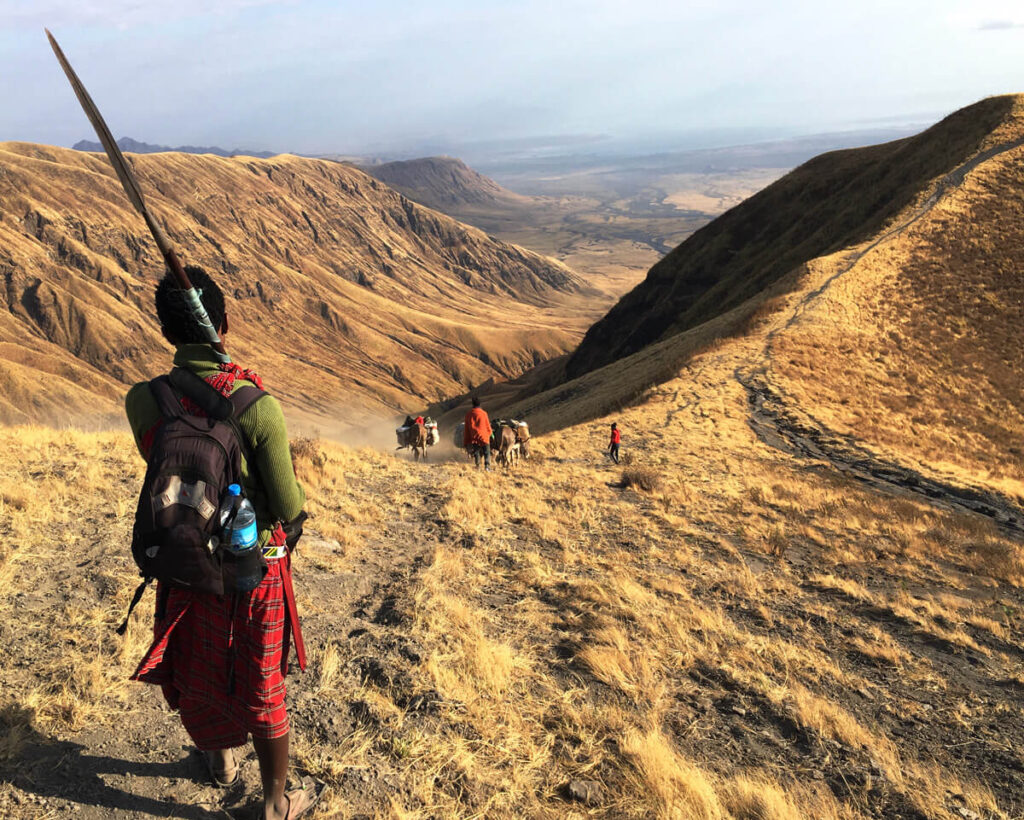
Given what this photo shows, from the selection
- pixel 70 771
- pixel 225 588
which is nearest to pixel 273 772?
pixel 225 588

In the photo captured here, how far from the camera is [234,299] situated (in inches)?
5207

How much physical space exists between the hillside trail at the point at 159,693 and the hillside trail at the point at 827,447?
15.0 m

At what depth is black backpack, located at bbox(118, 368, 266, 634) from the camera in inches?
116

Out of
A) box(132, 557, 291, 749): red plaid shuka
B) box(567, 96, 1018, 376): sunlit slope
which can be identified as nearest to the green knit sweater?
box(132, 557, 291, 749): red plaid shuka

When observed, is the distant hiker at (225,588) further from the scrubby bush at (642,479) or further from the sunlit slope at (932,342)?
the sunlit slope at (932,342)

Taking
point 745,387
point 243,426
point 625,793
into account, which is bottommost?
point 745,387

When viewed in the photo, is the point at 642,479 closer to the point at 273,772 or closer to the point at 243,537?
the point at 273,772

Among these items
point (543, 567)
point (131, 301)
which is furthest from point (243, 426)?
point (131, 301)

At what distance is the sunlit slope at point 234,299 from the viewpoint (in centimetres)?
9831

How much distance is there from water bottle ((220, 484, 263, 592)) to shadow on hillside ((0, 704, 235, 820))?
1.68 m

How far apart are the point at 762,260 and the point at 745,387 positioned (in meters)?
31.7

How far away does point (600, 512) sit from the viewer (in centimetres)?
1187

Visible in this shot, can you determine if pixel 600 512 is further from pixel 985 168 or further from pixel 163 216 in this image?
pixel 163 216

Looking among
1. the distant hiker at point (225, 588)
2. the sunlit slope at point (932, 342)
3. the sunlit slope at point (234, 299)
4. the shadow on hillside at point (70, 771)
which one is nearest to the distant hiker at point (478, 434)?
the shadow on hillside at point (70, 771)
